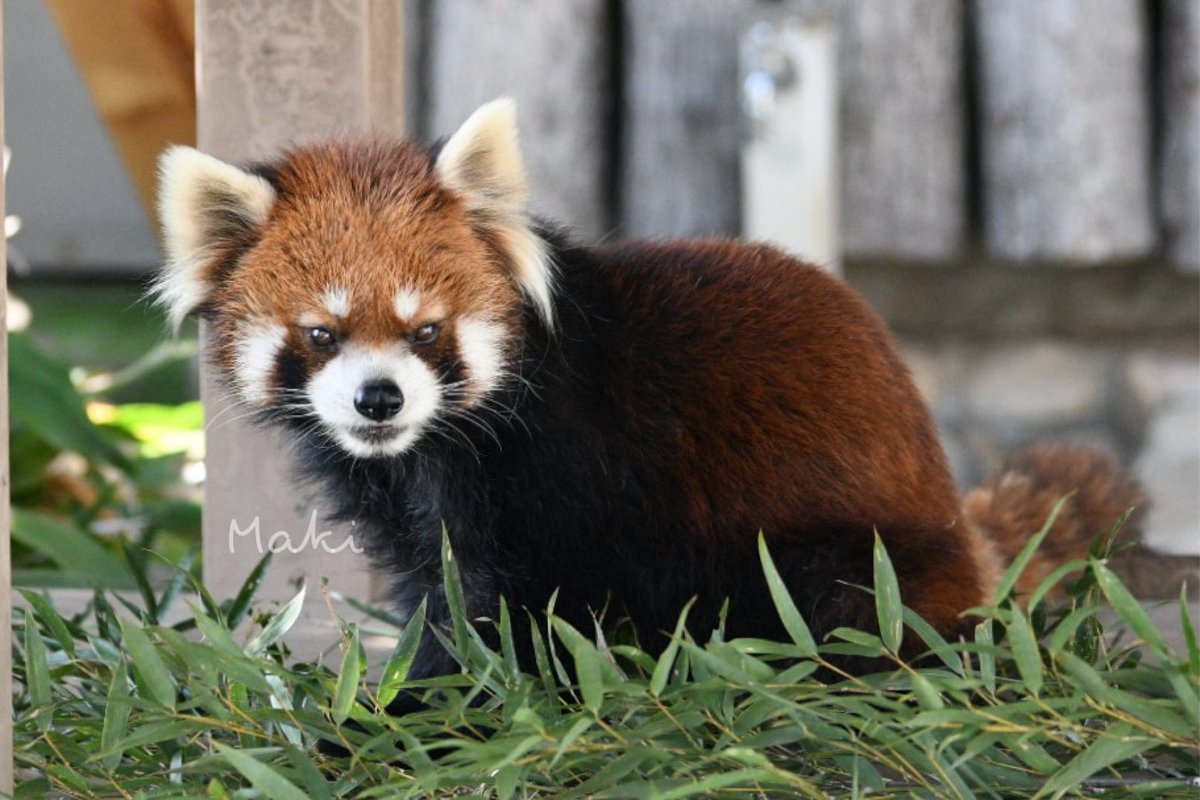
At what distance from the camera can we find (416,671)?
199 cm

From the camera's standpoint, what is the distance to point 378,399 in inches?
68.5

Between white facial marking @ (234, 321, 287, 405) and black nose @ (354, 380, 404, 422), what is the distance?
0.51 ft

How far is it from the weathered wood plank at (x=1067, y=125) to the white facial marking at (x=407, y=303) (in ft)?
7.74

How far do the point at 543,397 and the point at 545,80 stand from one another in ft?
6.94

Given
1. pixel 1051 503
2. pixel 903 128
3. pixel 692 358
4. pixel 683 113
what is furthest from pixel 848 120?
pixel 692 358

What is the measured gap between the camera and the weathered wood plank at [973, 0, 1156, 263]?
147 inches

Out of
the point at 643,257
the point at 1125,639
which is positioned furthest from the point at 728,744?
the point at 1125,639

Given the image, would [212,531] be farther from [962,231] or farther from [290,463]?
[962,231]

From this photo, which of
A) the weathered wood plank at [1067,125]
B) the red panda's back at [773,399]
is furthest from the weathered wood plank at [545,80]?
the red panda's back at [773,399]

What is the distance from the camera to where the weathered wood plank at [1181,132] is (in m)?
3.72

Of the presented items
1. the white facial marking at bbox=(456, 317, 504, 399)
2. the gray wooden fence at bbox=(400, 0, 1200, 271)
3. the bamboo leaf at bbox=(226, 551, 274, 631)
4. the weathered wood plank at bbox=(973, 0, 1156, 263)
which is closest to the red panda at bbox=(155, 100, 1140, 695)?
the white facial marking at bbox=(456, 317, 504, 399)

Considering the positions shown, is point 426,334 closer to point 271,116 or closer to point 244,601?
point 244,601

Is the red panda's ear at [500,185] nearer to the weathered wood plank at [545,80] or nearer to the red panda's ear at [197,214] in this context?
the red panda's ear at [197,214]

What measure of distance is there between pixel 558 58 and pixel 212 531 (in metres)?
1.91
